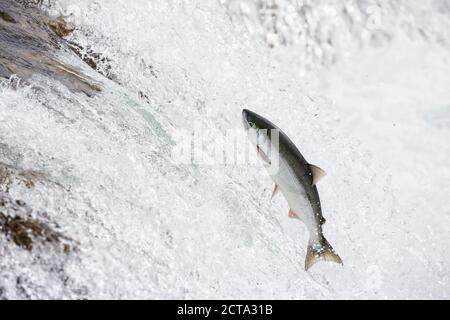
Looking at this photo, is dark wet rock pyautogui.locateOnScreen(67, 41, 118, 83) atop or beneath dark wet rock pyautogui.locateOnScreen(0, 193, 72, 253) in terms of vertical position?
→ atop

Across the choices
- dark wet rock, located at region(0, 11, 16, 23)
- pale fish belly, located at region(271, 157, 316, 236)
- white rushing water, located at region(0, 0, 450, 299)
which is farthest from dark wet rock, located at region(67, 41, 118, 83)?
pale fish belly, located at region(271, 157, 316, 236)

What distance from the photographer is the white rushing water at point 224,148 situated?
204 cm

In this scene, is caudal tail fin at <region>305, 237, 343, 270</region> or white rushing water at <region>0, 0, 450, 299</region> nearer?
white rushing water at <region>0, 0, 450, 299</region>

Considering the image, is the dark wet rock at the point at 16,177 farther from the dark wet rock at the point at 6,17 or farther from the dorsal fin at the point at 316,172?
the dark wet rock at the point at 6,17

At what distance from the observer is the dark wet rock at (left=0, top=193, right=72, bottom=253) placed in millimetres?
1771

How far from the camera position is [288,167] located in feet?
8.02

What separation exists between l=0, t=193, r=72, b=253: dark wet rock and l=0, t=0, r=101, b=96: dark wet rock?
120 cm

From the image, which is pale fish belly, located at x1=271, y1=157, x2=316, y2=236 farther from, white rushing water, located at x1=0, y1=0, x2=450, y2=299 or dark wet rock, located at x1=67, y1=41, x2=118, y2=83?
dark wet rock, located at x1=67, y1=41, x2=118, y2=83

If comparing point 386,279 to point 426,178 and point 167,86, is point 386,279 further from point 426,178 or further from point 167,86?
point 167,86

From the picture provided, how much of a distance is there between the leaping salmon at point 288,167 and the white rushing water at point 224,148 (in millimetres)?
365

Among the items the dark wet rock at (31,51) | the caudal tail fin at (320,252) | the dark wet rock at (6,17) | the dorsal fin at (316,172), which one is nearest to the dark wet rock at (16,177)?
the dark wet rock at (31,51)

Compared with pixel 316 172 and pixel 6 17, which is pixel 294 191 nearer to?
pixel 316 172

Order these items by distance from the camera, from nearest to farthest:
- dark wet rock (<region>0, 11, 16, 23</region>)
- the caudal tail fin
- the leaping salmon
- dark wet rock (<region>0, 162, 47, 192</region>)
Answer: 1. dark wet rock (<region>0, 162, 47, 192</region>)
2. the leaping salmon
3. the caudal tail fin
4. dark wet rock (<region>0, 11, 16, 23</region>)

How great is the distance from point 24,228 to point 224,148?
2.13 meters
